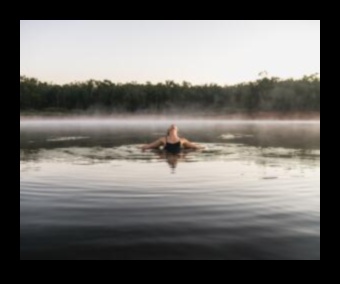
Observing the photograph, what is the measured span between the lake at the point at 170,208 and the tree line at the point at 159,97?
63.5 ft

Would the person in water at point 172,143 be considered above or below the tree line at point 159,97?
below

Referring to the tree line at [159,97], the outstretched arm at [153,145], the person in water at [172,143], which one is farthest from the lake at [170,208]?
the tree line at [159,97]

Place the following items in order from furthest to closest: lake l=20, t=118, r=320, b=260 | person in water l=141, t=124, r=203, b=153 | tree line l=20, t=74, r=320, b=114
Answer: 1. tree line l=20, t=74, r=320, b=114
2. person in water l=141, t=124, r=203, b=153
3. lake l=20, t=118, r=320, b=260

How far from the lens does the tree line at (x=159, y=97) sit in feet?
104

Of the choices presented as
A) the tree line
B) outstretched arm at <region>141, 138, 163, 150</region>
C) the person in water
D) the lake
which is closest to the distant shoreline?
the tree line

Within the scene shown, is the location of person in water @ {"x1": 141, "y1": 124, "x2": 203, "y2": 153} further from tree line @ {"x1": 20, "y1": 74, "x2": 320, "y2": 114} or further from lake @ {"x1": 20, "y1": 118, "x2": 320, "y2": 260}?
tree line @ {"x1": 20, "y1": 74, "x2": 320, "y2": 114}

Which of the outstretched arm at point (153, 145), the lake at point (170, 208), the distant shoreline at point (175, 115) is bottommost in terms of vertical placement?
the lake at point (170, 208)

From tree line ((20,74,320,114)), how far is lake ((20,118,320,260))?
63.5 ft

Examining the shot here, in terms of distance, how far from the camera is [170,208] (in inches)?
271

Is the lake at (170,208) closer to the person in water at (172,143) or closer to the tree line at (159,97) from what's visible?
the person in water at (172,143)

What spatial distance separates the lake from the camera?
17.2ft

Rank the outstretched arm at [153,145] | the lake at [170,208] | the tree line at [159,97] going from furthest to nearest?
the tree line at [159,97], the outstretched arm at [153,145], the lake at [170,208]
